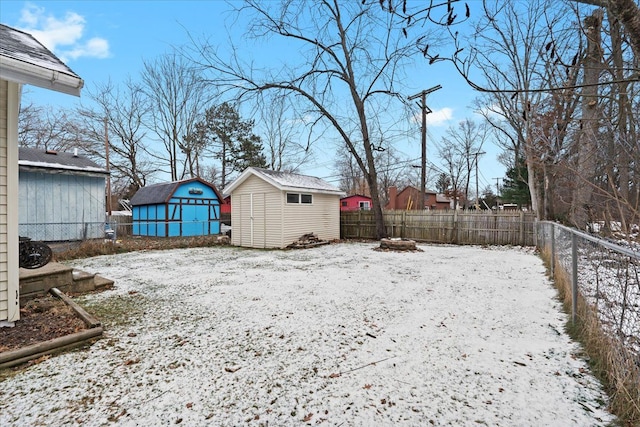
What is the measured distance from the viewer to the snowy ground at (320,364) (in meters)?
2.06

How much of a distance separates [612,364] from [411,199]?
97.2 ft

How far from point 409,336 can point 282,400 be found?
5.31ft

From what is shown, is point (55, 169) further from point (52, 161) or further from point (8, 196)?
point (8, 196)

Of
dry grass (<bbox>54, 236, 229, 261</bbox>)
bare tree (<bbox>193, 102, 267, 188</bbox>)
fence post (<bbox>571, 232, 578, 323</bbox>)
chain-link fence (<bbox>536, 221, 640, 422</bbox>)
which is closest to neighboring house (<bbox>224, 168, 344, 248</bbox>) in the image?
dry grass (<bbox>54, 236, 229, 261</bbox>)

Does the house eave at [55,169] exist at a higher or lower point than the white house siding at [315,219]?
higher

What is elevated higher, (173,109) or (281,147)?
(173,109)

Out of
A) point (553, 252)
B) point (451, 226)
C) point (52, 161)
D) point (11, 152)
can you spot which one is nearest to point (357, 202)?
point (451, 226)

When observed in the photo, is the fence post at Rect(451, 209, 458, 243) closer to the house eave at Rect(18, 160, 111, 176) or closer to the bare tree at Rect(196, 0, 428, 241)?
the bare tree at Rect(196, 0, 428, 241)

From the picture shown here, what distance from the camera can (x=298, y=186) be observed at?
11570mm

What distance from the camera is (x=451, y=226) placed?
12.7 m

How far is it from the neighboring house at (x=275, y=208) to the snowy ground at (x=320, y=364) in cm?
603

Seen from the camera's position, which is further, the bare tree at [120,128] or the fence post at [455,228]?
the bare tree at [120,128]

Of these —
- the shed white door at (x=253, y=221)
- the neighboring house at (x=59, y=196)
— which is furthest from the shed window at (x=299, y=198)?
the neighboring house at (x=59, y=196)

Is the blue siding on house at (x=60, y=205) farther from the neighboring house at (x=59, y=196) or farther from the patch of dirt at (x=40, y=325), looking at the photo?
the patch of dirt at (x=40, y=325)
